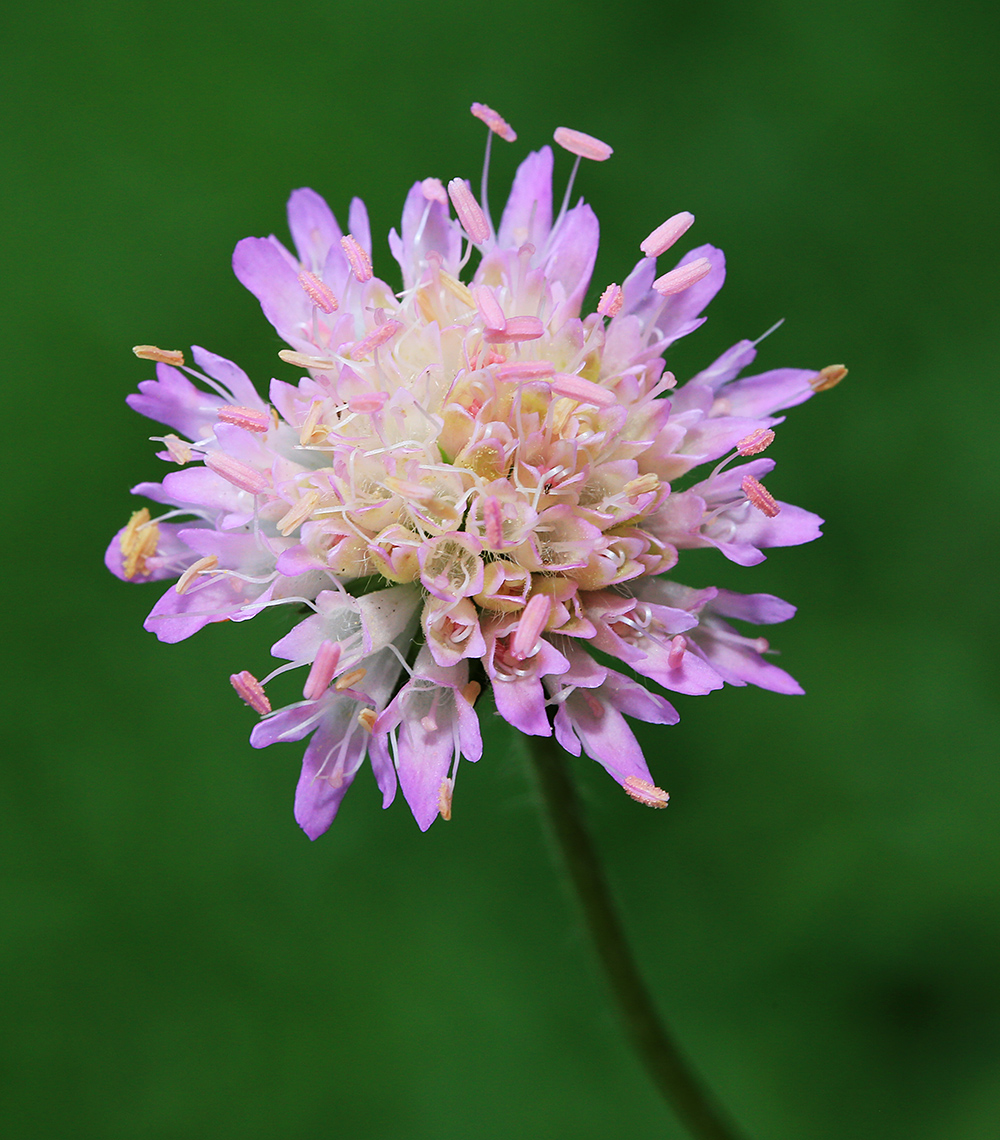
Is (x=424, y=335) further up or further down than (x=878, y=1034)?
further up

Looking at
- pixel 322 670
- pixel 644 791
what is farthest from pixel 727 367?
pixel 322 670

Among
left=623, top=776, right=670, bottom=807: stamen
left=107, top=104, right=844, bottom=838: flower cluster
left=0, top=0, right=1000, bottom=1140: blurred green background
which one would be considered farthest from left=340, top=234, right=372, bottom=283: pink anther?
left=0, top=0, right=1000, bottom=1140: blurred green background

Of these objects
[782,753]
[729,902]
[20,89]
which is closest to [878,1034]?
[729,902]

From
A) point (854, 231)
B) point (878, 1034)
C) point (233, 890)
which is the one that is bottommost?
point (878, 1034)

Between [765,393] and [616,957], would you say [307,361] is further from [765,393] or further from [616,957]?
[616,957]

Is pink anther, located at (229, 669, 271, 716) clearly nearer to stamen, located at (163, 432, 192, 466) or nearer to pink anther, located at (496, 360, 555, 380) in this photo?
stamen, located at (163, 432, 192, 466)

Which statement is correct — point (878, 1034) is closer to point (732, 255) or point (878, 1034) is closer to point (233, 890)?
point (233, 890)
